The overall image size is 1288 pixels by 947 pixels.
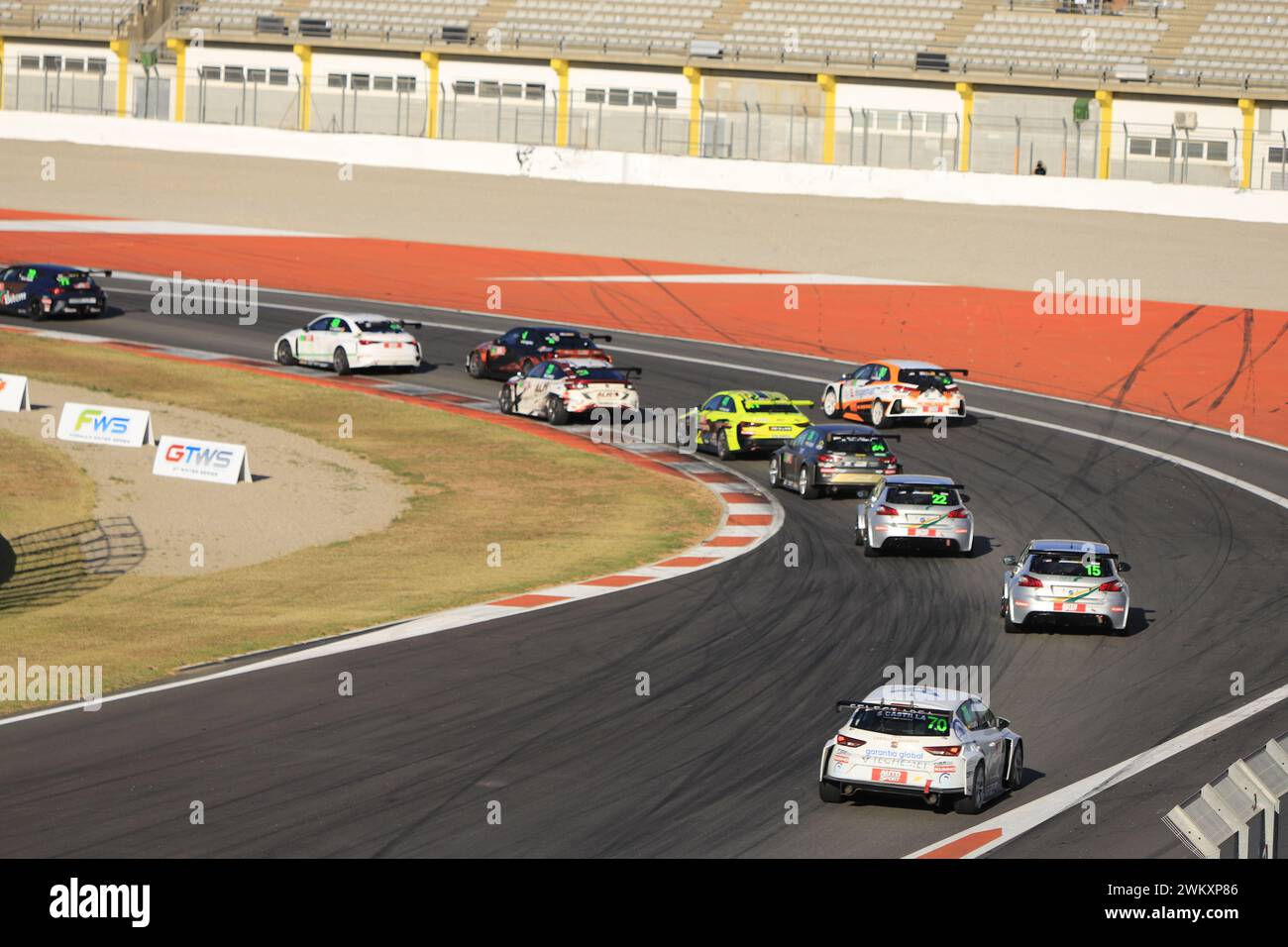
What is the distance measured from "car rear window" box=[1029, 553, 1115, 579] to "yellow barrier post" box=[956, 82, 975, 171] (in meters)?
31.7

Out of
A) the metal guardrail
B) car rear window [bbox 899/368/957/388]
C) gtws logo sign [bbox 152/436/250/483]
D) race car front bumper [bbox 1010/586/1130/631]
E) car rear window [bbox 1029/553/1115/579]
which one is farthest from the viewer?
car rear window [bbox 899/368/957/388]

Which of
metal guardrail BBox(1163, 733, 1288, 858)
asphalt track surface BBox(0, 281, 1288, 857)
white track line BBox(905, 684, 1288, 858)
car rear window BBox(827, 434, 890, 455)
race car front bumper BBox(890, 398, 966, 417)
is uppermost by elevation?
race car front bumper BBox(890, 398, 966, 417)

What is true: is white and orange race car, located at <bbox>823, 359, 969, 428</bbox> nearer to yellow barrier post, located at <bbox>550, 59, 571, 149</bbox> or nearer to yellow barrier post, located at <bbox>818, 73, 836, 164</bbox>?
yellow barrier post, located at <bbox>818, 73, 836, 164</bbox>

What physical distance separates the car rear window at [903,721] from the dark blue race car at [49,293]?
37.3 m

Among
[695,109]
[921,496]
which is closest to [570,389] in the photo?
[921,496]

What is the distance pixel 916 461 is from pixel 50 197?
3747 centimetres

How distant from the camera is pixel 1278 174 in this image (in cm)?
5056

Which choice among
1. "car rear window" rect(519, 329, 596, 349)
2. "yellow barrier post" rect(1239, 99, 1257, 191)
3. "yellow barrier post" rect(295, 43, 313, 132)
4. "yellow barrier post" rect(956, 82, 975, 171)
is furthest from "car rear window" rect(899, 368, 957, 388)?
"yellow barrier post" rect(295, 43, 313, 132)

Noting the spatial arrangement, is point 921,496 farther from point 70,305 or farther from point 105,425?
point 70,305

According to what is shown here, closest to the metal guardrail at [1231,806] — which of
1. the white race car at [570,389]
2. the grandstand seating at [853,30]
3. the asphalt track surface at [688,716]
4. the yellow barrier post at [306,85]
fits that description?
the asphalt track surface at [688,716]

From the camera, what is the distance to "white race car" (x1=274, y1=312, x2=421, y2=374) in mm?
44344

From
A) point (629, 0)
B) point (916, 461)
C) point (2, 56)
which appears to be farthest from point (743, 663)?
point (2, 56)

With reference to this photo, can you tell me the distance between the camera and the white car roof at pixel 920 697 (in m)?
17.4

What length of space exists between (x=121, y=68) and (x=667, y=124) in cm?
2179
